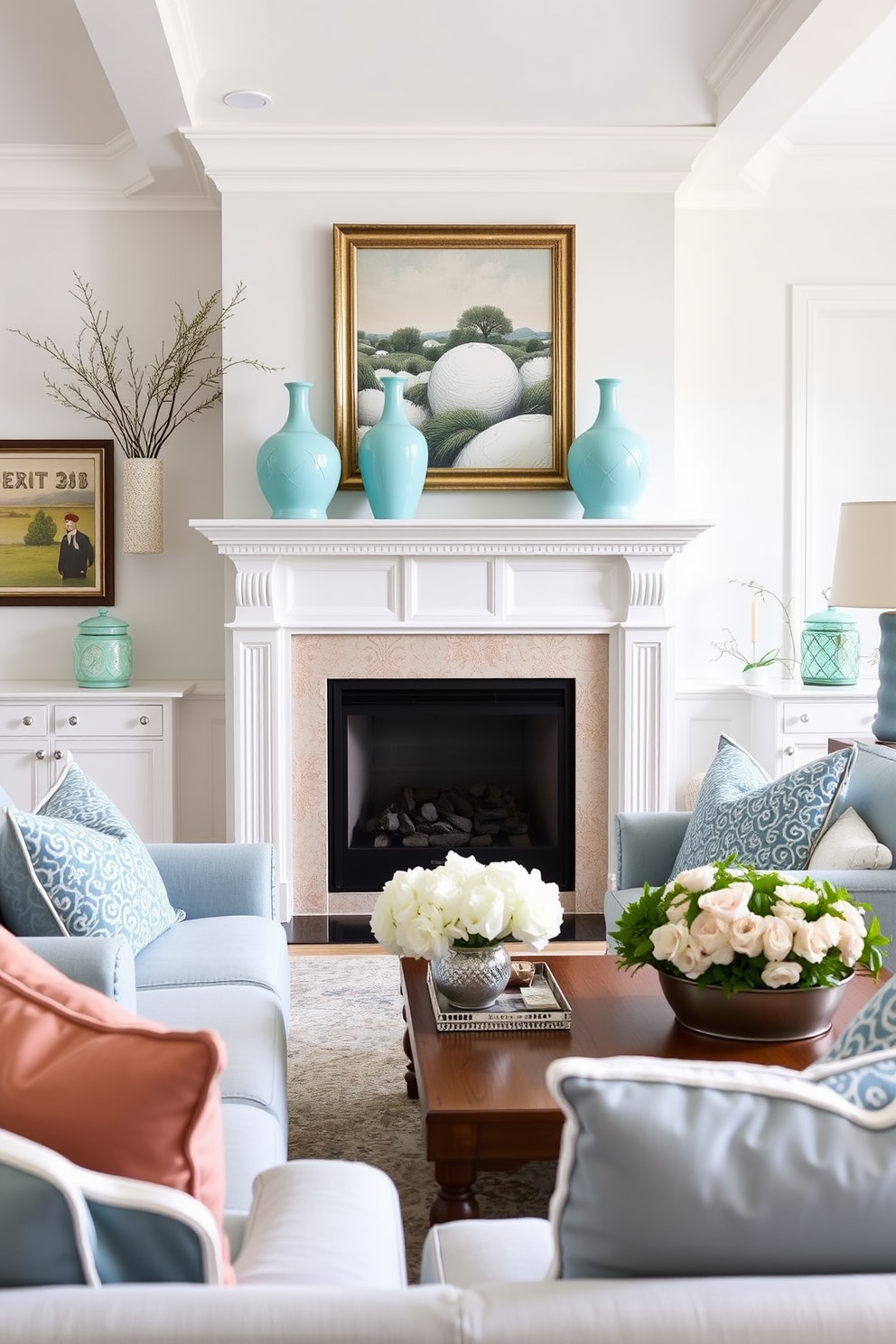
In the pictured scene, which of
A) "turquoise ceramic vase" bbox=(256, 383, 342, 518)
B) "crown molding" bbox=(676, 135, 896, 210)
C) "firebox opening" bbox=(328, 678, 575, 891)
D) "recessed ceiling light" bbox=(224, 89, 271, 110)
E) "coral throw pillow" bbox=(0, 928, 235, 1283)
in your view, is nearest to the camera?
"coral throw pillow" bbox=(0, 928, 235, 1283)

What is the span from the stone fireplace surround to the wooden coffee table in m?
2.02

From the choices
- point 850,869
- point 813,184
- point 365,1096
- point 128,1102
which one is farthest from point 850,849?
point 813,184

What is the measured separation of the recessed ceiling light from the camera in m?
3.93

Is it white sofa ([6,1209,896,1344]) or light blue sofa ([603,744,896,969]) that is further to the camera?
light blue sofa ([603,744,896,969])

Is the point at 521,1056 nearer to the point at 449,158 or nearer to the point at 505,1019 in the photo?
the point at 505,1019

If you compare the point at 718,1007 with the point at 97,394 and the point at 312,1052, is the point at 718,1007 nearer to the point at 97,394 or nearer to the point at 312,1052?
the point at 312,1052

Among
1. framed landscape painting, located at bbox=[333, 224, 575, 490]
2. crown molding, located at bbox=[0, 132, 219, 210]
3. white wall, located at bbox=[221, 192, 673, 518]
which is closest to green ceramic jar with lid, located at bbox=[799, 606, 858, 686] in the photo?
white wall, located at bbox=[221, 192, 673, 518]

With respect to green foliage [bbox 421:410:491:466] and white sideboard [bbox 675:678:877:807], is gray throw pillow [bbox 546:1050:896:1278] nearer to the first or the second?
white sideboard [bbox 675:678:877:807]

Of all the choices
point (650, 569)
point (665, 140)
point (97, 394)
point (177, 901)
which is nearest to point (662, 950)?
point (177, 901)

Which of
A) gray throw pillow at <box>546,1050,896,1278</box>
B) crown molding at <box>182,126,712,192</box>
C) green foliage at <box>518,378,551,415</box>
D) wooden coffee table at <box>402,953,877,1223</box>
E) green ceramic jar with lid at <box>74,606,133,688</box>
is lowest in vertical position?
wooden coffee table at <box>402,953,877,1223</box>

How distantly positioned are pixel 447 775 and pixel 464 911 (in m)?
2.78

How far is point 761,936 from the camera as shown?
183cm

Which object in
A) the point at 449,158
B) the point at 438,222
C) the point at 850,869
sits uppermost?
the point at 449,158

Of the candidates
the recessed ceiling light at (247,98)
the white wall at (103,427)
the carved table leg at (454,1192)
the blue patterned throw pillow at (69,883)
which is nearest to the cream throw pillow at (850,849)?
the carved table leg at (454,1192)
